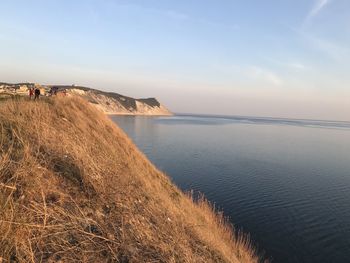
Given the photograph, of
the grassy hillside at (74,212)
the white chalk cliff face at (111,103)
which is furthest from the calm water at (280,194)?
the white chalk cliff face at (111,103)

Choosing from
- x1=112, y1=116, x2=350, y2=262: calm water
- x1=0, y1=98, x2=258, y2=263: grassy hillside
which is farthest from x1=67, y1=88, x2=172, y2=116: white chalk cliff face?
x1=0, y1=98, x2=258, y2=263: grassy hillside

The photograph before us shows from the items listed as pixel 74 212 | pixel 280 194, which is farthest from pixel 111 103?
pixel 74 212

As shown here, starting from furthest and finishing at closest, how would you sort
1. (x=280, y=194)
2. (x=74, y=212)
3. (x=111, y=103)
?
(x=111, y=103)
(x=280, y=194)
(x=74, y=212)

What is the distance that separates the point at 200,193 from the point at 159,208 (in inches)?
500

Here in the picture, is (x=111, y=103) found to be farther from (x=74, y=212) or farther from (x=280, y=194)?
(x=74, y=212)

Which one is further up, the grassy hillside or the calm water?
the grassy hillside

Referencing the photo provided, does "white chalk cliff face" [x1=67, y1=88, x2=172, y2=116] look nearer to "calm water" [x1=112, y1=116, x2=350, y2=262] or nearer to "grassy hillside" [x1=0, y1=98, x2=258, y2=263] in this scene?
"calm water" [x1=112, y1=116, x2=350, y2=262]

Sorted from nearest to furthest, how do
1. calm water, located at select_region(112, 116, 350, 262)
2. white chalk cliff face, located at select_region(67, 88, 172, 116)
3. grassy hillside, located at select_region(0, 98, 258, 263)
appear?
grassy hillside, located at select_region(0, 98, 258, 263) < calm water, located at select_region(112, 116, 350, 262) < white chalk cliff face, located at select_region(67, 88, 172, 116)

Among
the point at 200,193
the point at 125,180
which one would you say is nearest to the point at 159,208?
the point at 125,180

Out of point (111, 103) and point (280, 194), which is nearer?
point (280, 194)

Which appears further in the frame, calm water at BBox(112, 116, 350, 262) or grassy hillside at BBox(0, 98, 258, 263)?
calm water at BBox(112, 116, 350, 262)

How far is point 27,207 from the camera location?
5672 mm

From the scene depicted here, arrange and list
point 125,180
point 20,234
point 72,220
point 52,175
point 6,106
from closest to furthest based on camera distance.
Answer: point 20,234
point 72,220
point 52,175
point 125,180
point 6,106

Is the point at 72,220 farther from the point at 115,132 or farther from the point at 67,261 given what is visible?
the point at 115,132
